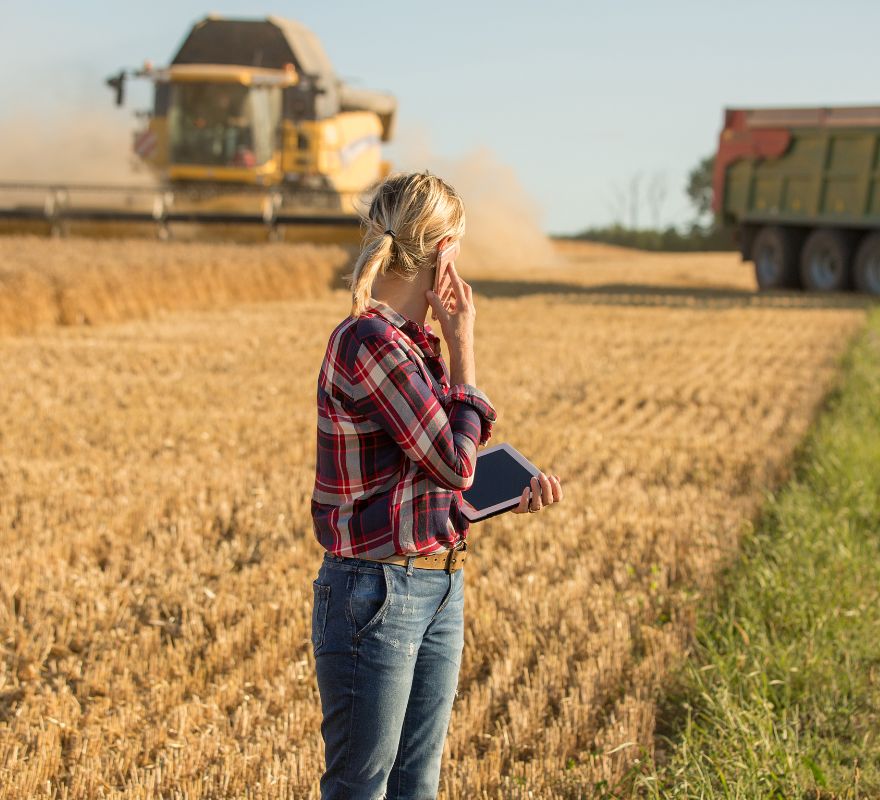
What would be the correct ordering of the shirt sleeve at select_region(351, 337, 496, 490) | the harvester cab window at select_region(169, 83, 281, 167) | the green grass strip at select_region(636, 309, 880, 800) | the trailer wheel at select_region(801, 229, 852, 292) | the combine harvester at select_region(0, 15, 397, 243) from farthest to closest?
the trailer wheel at select_region(801, 229, 852, 292) → the harvester cab window at select_region(169, 83, 281, 167) → the combine harvester at select_region(0, 15, 397, 243) → the green grass strip at select_region(636, 309, 880, 800) → the shirt sleeve at select_region(351, 337, 496, 490)

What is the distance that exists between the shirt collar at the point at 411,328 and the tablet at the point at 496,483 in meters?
0.26

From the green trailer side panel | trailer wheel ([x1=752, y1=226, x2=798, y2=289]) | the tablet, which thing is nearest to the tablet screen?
the tablet

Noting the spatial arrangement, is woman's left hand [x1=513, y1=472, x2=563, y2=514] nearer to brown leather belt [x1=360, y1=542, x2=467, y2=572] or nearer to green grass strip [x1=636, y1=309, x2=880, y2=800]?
brown leather belt [x1=360, y1=542, x2=467, y2=572]

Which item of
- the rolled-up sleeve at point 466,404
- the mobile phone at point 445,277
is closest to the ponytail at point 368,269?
the mobile phone at point 445,277

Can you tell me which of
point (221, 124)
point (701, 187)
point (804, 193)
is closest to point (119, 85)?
point (221, 124)

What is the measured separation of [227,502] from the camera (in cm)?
613

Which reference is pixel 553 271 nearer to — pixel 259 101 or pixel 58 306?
pixel 259 101

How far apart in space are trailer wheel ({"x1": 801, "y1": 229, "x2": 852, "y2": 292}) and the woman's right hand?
63.1 feet

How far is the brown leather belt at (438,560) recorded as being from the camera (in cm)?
246

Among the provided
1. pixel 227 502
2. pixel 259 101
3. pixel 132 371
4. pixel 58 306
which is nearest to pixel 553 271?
pixel 259 101

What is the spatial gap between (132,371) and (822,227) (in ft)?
45.5

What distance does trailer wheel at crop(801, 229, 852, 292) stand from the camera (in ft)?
67.6

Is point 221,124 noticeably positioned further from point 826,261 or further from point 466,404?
point 466,404

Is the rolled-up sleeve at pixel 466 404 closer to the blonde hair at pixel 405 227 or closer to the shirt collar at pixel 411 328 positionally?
the shirt collar at pixel 411 328
